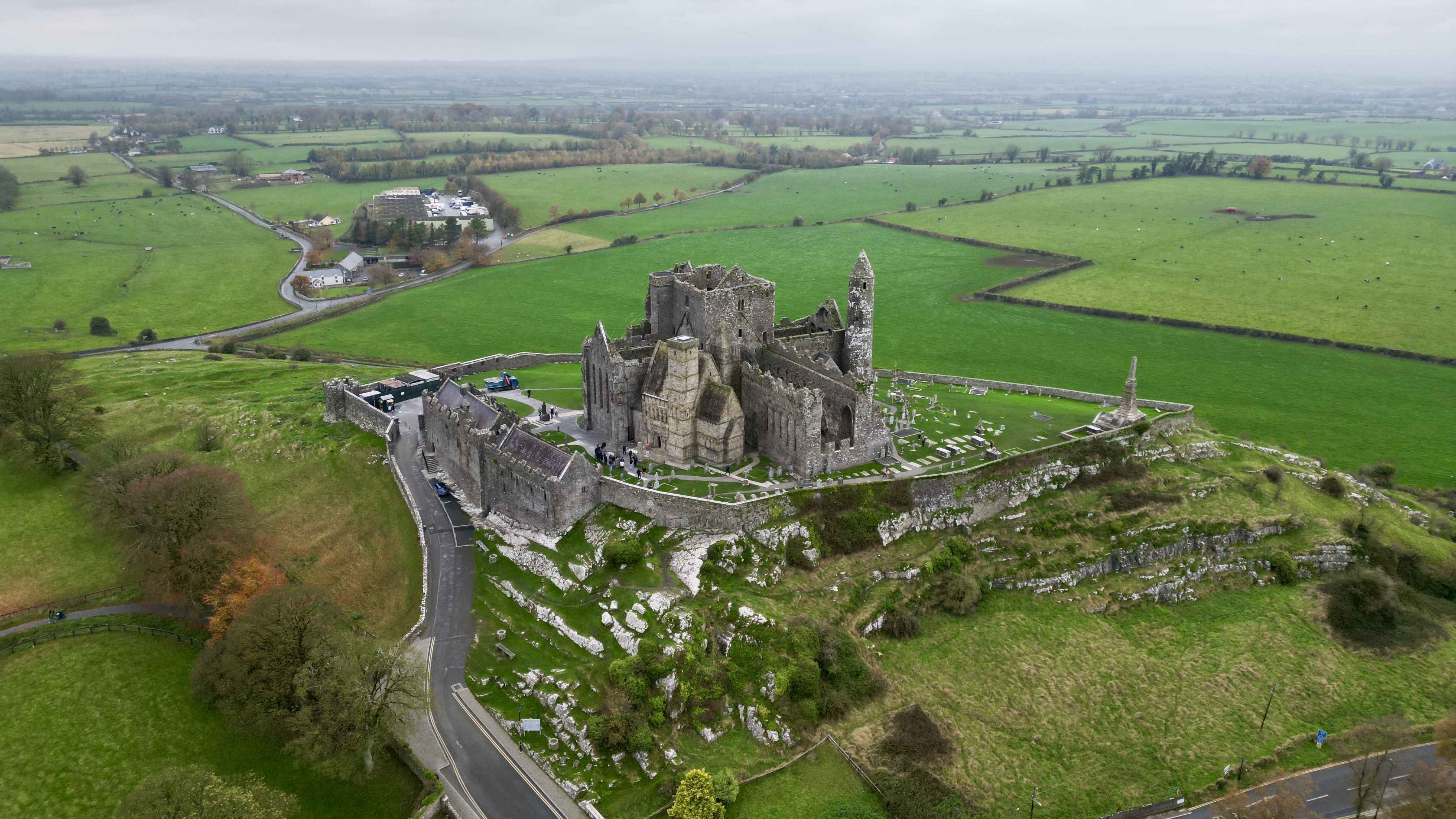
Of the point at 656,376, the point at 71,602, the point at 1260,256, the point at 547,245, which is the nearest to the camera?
the point at 71,602

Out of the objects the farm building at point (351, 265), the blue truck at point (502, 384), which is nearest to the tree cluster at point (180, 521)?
the blue truck at point (502, 384)

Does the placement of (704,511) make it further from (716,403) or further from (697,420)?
(716,403)

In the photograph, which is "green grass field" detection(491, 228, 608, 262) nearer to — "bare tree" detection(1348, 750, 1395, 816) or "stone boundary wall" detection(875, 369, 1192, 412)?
"stone boundary wall" detection(875, 369, 1192, 412)

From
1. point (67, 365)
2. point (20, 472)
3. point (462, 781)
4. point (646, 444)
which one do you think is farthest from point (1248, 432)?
point (67, 365)

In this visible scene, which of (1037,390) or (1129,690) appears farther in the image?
(1037,390)

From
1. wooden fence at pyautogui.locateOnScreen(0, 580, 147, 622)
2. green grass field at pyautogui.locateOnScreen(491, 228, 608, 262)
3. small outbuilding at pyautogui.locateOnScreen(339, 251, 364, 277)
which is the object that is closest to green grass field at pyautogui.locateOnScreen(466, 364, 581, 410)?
wooden fence at pyautogui.locateOnScreen(0, 580, 147, 622)

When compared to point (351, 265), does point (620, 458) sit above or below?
below

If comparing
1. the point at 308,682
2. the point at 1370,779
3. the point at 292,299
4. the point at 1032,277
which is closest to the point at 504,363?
the point at 308,682
